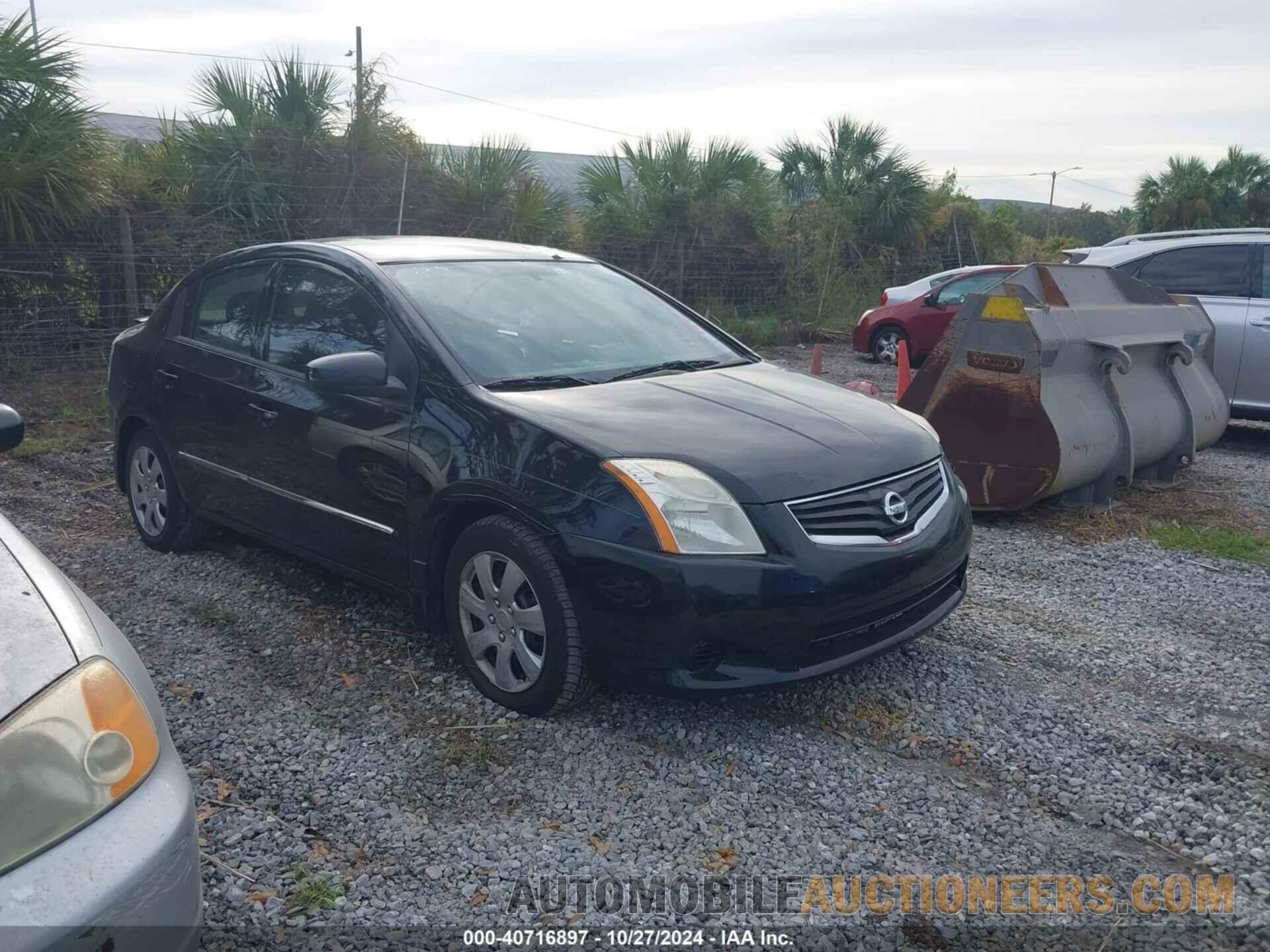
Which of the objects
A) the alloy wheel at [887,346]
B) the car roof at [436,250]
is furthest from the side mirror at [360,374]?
the alloy wheel at [887,346]

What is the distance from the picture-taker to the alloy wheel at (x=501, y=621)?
3.62m

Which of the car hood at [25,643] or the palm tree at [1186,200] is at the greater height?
the palm tree at [1186,200]

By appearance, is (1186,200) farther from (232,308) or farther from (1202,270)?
(232,308)

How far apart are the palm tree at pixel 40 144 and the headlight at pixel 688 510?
26.5 feet

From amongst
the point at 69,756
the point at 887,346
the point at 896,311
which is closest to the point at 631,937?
the point at 69,756

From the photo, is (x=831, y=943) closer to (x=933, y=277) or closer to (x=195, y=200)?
(x=195, y=200)

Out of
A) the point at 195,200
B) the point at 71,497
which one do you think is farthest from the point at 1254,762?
the point at 195,200

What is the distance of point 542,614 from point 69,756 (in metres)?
1.70

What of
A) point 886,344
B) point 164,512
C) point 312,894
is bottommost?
point 312,894

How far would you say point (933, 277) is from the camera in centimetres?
1578

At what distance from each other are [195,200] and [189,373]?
661 centimetres

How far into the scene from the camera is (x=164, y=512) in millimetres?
5520

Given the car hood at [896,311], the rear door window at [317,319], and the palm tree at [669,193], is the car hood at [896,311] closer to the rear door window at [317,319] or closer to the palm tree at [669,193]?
the palm tree at [669,193]

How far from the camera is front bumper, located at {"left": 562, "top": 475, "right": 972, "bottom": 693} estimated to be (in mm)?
3316
